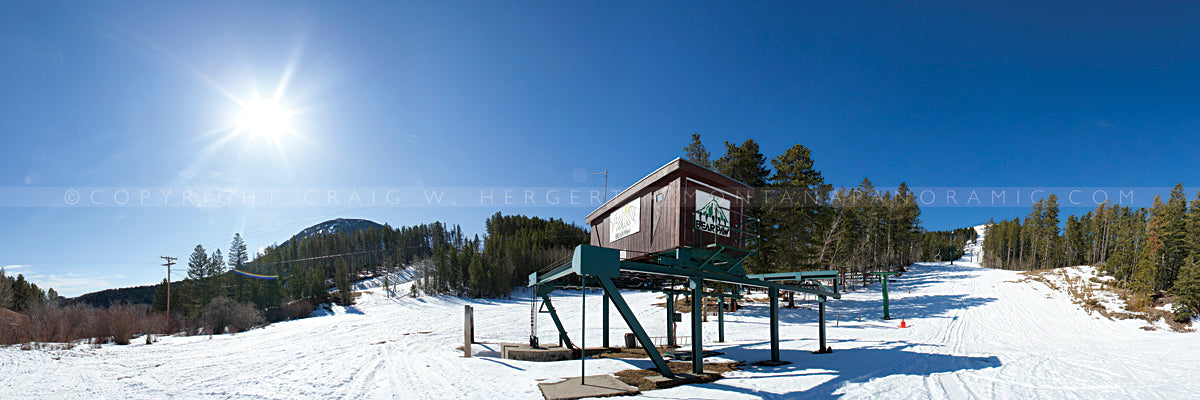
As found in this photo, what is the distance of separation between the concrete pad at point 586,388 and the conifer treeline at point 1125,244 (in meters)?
37.2

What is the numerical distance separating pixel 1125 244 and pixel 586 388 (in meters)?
65.9

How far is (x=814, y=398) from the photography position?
9531 millimetres

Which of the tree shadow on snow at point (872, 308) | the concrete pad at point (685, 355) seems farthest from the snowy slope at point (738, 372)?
the tree shadow on snow at point (872, 308)

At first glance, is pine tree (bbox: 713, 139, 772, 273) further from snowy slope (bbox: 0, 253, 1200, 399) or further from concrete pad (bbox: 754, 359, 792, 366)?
concrete pad (bbox: 754, 359, 792, 366)


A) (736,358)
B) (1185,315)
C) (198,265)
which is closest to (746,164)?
(736,358)

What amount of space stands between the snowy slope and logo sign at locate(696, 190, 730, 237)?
4107 mm

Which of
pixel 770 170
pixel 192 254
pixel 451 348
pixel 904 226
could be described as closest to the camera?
pixel 451 348

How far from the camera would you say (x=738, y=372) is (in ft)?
41.4

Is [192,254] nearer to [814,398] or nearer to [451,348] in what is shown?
[451,348]

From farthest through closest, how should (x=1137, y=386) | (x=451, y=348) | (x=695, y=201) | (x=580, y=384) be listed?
1. (x=451, y=348)
2. (x=695, y=201)
3. (x=1137, y=386)
4. (x=580, y=384)

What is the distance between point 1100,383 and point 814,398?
29.4ft

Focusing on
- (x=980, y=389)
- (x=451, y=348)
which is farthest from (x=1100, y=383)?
(x=451, y=348)

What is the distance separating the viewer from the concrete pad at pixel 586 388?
938 centimetres

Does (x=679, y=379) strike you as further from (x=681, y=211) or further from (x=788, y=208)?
(x=788, y=208)
